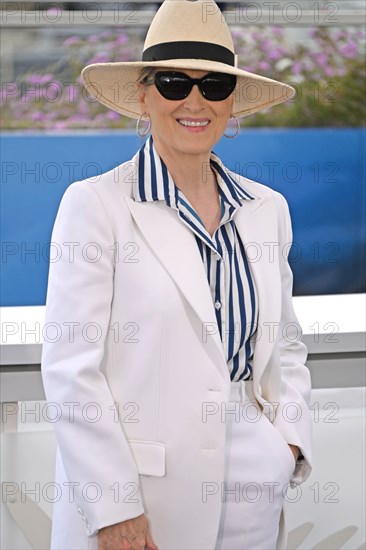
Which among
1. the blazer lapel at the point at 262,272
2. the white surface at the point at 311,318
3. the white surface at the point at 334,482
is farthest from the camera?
the white surface at the point at 334,482

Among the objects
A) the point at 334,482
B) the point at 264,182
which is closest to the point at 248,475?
the point at 334,482

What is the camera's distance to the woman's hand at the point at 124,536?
121 cm

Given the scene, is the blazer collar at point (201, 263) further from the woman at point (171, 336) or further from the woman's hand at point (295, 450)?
the woman's hand at point (295, 450)

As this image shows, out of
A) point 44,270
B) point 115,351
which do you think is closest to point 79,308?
point 115,351

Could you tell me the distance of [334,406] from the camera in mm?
1932

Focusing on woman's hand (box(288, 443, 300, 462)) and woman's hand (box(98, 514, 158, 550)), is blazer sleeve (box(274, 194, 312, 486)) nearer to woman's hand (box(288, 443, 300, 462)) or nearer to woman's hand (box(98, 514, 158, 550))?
woman's hand (box(288, 443, 300, 462))

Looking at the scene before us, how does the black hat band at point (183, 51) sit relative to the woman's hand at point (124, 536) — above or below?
above

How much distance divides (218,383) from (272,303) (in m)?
0.14

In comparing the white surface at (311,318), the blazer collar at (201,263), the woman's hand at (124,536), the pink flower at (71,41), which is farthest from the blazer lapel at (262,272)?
the pink flower at (71,41)

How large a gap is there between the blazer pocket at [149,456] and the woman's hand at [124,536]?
0.06 metres

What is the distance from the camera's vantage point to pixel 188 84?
4.12ft

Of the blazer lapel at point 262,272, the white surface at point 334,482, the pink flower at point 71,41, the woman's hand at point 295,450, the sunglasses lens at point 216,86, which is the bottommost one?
the white surface at point 334,482

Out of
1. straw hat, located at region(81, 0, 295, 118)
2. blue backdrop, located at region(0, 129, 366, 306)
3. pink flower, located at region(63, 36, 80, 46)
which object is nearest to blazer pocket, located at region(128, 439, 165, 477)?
straw hat, located at region(81, 0, 295, 118)

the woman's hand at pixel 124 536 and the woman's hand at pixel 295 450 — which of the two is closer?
the woman's hand at pixel 124 536
